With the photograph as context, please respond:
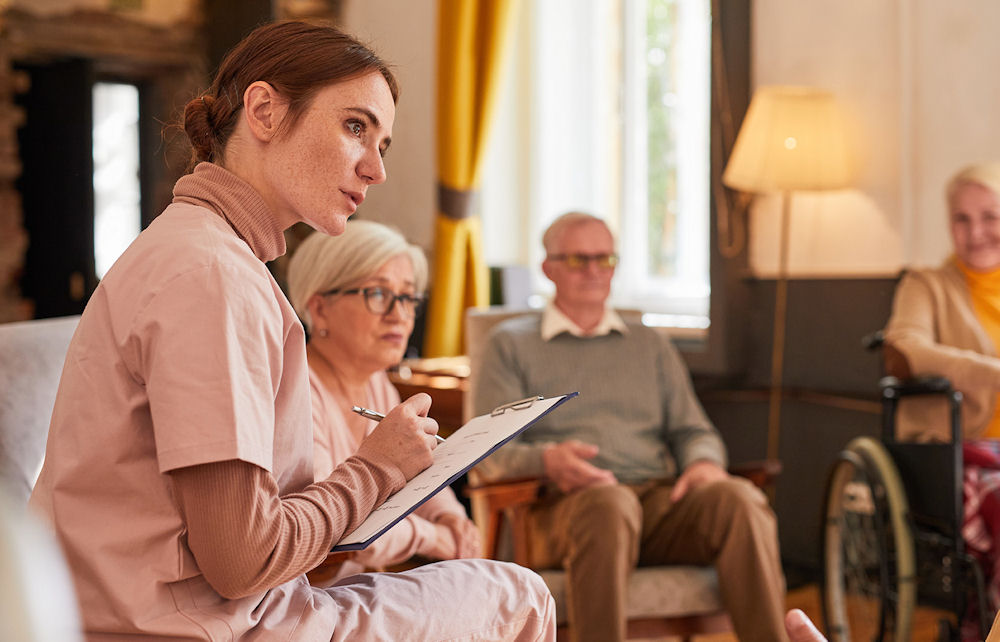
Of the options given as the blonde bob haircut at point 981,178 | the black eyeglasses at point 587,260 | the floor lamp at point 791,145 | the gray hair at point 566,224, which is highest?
the floor lamp at point 791,145

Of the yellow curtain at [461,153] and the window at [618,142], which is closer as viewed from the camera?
the window at [618,142]

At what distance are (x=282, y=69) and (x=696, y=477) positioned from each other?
1.72 m

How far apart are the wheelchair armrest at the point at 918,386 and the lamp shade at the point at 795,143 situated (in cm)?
99

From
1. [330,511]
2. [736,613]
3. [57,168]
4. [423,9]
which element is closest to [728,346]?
[736,613]

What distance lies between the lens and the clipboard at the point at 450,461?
112cm

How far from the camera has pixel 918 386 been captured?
8.56 ft

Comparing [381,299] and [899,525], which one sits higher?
[381,299]

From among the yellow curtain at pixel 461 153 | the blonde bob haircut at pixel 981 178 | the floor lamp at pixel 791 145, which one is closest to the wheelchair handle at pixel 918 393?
the blonde bob haircut at pixel 981 178

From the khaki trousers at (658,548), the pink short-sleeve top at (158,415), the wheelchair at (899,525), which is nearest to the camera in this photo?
the pink short-sleeve top at (158,415)

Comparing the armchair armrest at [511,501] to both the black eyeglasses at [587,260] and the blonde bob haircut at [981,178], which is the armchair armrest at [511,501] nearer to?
the black eyeglasses at [587,260]

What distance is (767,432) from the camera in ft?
12.8

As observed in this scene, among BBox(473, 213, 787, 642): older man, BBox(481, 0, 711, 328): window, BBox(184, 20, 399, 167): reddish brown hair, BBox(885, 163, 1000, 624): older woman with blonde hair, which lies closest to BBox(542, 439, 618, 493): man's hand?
BBox(473, 213, 787, 642): older man

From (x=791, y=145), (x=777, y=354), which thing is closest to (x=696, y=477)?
(x=777, y=354)

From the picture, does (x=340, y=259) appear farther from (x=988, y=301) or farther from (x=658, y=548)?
(x=988, y=301)
